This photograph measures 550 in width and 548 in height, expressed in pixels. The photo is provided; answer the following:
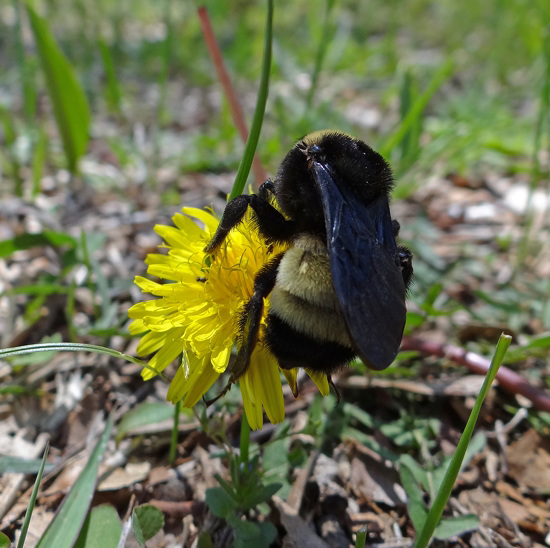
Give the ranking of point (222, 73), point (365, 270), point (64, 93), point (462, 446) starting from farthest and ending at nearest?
point (64, 93)
point (222, 73)
point (365, 270)
point (462, 446)

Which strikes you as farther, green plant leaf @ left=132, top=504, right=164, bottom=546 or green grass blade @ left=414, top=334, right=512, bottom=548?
green plant leaf @ left=132, top=504, right=164, bottom=546

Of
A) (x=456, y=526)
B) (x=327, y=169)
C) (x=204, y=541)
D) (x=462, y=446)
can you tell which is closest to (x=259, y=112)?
(x=327, y=169)

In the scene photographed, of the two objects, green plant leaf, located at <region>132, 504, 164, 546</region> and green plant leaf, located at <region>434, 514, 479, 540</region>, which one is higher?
→ green plant leaf, located at <region>434, 514, 479, 540</region>

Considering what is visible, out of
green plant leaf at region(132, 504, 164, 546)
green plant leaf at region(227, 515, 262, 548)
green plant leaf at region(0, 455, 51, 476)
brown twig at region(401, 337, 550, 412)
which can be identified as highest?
brown twig at region(401, 337, 550, 412)

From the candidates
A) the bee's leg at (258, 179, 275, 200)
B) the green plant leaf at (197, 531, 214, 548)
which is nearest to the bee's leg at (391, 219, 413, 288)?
the bee's leg at (258, 179, 275, 200)

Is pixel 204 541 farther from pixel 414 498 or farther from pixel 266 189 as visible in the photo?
pixel 266 189

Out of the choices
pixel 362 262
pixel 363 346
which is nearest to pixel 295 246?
pixel 362 262

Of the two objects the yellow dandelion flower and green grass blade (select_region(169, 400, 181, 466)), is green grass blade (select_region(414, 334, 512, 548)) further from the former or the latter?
green grass blade (select_region(169, 400, 181, 466))
